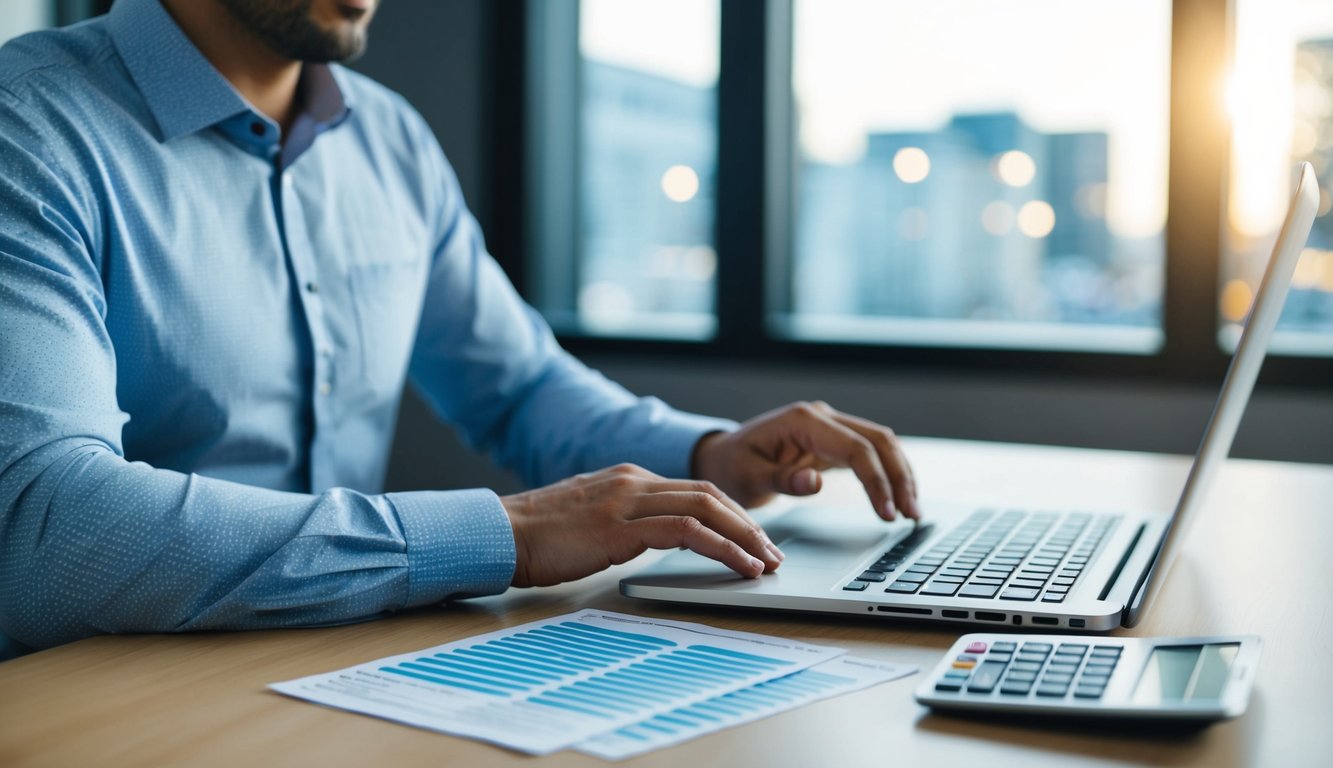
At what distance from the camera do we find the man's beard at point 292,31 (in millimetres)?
1210

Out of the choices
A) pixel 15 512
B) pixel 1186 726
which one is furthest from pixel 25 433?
pixel 1186 726

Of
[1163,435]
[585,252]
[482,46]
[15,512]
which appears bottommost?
[1163,435]

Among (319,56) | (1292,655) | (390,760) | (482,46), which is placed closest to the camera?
(390,760)

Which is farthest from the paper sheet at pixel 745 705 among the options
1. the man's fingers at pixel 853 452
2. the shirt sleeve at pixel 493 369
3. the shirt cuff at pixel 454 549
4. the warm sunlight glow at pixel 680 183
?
the warm sunlight glow at pixel 680 183

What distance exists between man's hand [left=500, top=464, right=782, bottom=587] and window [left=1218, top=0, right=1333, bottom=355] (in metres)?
1.88

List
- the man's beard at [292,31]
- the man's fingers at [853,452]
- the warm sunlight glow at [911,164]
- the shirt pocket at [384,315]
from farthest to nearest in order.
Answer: the warm sunlight glow at [911,164]
the shirt pocket at [384,315]
the man's beard at [292,31]
the man's fingers at [853,452]

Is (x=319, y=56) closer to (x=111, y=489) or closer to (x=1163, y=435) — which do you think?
(x=111, y=489)

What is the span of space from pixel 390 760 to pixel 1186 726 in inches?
14.7

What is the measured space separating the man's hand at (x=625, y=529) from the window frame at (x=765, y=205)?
1.84m

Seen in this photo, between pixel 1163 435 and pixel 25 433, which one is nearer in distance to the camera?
pixel 25 433

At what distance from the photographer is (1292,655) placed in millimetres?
742

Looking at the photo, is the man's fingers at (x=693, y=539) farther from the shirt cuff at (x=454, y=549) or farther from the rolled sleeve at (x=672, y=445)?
the rolled sleeve at (x=672, y=445)

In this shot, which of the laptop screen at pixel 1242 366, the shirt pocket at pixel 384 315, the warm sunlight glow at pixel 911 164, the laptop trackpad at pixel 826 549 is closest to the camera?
the laptop screen at pixel 1242 366

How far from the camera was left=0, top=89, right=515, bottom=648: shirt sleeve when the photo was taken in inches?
30.5
